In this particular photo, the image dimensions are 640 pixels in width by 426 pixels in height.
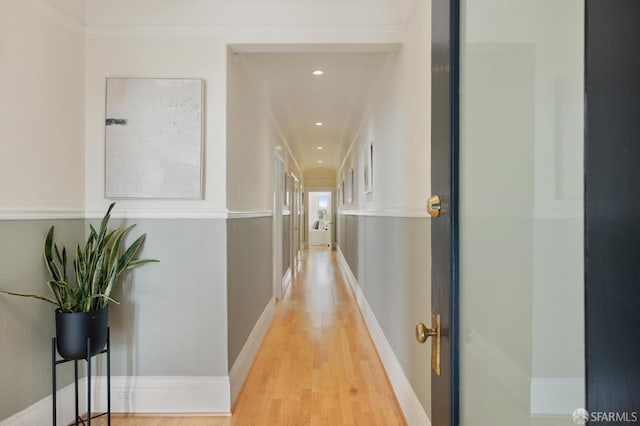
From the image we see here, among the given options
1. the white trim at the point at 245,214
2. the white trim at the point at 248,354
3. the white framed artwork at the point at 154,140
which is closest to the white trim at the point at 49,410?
the white trim at the point at 248,354

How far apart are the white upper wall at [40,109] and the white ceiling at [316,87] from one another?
1108 millimetres

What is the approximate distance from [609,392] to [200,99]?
2240mm

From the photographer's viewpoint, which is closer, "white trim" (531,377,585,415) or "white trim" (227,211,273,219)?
"white trim" (531,377,585,415)

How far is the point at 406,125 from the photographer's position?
2.14 m

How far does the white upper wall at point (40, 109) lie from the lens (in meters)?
1.70

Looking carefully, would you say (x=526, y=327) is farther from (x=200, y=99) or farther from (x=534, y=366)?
(x=200, y=99)

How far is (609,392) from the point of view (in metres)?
0.40

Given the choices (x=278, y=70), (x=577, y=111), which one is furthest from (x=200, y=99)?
(x=577, y=111)

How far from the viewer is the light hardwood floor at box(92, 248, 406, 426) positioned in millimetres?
2135

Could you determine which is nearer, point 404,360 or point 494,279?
point 494,279

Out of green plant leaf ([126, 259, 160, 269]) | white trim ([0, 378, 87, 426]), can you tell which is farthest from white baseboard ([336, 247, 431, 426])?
white trim ([0, 378, 87, 426])

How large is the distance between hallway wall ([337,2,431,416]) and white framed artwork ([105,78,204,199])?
1.24 m

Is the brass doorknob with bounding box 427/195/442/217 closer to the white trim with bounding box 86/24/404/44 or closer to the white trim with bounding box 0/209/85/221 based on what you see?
the white trim with bounding box 86/24/404/44

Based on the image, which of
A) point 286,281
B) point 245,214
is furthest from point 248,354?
point 286,281
